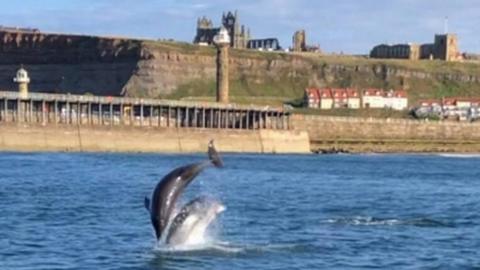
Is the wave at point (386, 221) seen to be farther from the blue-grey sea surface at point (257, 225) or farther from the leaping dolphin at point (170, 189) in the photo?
the leaping dolphin at point (170, 189)

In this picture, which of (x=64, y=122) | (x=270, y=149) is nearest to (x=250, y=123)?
(x=270, y=149)

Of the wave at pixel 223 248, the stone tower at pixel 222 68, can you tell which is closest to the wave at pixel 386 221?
the wave at pixel 223 248

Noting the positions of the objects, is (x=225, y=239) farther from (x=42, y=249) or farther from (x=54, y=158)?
(x=54, y=158)

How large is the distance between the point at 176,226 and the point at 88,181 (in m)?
42.8

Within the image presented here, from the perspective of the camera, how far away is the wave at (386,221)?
49.9 metres

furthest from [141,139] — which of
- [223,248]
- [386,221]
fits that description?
[223,248]

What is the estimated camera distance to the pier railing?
15419 centimetres

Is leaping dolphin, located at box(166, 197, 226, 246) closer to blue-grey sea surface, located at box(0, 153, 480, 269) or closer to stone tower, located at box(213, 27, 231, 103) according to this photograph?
blue-grey sea surface, located at box(0, 153, 480, 269)

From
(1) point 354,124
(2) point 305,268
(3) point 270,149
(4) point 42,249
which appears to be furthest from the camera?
(1) point 354,124

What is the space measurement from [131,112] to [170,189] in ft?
448

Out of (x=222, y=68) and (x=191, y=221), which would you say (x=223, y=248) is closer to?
(x=191, y=221)

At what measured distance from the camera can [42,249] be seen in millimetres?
38156

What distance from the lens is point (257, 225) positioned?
48.2 meters

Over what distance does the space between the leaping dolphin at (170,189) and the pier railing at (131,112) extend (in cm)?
11024
